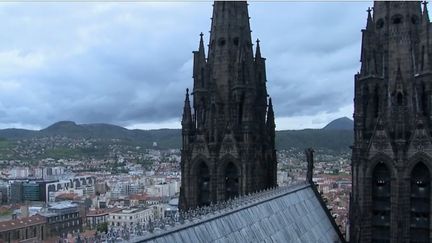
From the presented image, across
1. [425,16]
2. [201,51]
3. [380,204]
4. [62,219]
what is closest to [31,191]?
[62,219]

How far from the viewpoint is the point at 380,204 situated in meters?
34.6

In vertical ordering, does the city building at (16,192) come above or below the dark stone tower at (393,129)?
below

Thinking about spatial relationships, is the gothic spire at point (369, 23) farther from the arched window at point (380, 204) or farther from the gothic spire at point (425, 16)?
the arched window at point (380, 204)

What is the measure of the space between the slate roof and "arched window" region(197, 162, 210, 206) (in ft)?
20.6

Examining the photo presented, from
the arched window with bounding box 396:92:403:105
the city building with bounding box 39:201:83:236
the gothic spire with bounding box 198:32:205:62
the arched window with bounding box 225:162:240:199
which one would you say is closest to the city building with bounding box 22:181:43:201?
the city building with bounding box 39:201:83:236

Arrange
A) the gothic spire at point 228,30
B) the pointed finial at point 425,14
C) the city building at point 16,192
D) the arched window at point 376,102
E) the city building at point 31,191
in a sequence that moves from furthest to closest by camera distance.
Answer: the city building at point 31,191, the city building at point 16,192, the gothic spire at point 228,30, the arched window at point 376,102, the pointed finial at point 425,14

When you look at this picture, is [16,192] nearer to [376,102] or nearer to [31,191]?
[31,191]

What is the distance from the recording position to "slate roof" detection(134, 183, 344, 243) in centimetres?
1831

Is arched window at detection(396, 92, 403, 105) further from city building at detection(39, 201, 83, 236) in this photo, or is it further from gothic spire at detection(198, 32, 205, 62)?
city building at detection(39, 201, 83, 236)

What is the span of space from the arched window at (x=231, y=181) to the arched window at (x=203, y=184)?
1313 millimetres

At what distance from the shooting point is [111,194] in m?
198

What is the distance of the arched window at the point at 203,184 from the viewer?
37844mm

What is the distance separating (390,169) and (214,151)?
10.8 m

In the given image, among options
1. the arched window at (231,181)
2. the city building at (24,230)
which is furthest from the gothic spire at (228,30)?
the city building at (24,230)
